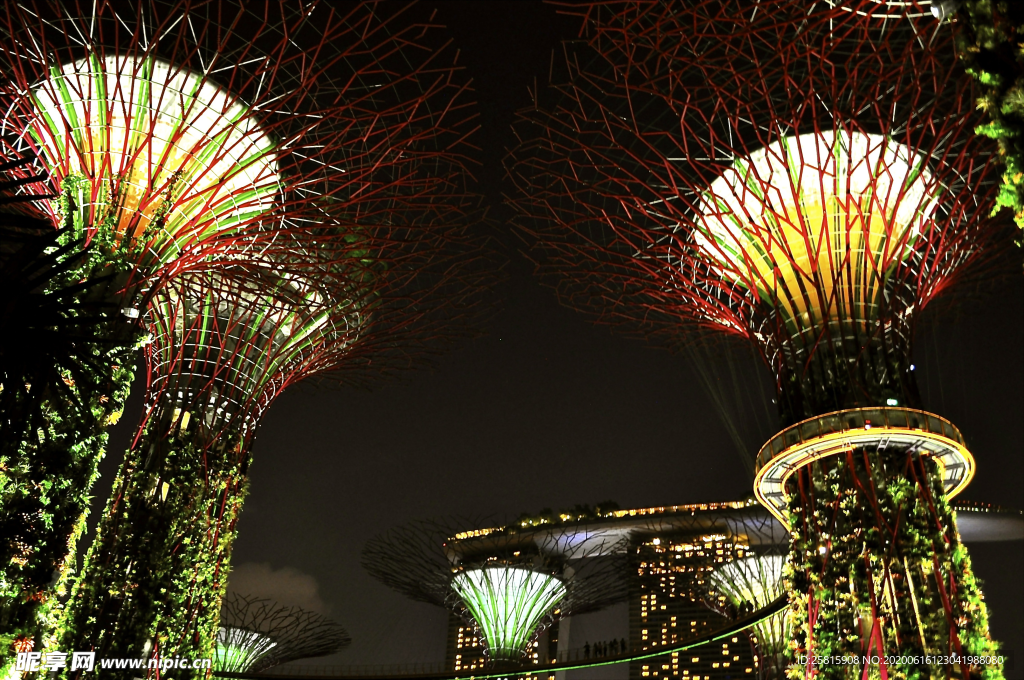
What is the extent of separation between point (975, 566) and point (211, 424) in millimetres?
47970

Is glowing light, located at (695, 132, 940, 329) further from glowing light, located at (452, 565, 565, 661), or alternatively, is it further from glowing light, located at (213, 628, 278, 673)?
glowing light, located at (213, 628, 278, 673)

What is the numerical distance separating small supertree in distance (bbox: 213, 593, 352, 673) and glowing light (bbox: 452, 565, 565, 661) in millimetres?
7612

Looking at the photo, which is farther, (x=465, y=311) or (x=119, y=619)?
(x=465, y=311)

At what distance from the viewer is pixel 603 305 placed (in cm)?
2147

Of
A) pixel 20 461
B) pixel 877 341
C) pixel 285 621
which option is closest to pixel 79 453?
pixel 20 461

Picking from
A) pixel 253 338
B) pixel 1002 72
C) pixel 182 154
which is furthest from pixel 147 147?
pixel 1002 72

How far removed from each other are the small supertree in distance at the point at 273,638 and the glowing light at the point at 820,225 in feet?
91.8

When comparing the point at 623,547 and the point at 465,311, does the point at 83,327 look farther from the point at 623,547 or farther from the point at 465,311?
the point at 623,547

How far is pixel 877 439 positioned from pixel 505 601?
21.9 metres

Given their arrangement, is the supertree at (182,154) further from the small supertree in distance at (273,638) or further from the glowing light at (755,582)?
the small supertree in distance at (273,638)

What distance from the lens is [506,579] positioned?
34.0 meters

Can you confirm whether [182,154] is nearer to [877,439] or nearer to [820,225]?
[820,225]

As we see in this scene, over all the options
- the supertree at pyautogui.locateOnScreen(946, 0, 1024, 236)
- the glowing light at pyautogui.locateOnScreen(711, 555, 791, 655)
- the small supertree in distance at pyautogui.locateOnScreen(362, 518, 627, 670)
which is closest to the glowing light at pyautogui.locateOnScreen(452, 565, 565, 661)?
the small supertree in distance at pyautogui.locateOnScreen(362, 518, 627, 670)

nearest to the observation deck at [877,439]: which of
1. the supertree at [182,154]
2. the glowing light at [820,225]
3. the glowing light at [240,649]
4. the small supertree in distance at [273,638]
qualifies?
the glowing light at [820,225]
